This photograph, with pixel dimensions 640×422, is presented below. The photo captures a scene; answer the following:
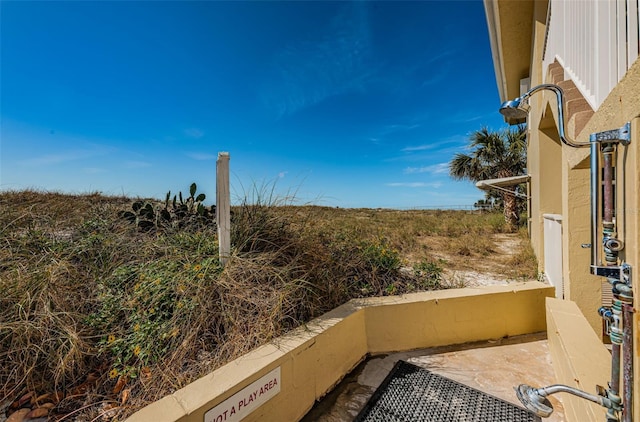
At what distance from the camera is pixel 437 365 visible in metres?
2.58

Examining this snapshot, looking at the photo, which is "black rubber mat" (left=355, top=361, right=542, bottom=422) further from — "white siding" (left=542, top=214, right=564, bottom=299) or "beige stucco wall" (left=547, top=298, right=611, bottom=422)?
"white siding" (left=542, top=214, right=564, bottom=299)

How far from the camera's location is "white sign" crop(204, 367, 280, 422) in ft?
5.08

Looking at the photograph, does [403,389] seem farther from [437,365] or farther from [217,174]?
[217,174]

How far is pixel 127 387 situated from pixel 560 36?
4426 mm

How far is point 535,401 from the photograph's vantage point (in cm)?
131

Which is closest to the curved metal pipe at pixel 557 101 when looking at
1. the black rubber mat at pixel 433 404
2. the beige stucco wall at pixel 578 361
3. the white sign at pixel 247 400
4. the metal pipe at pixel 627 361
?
the metal pipe at pixel 627 361

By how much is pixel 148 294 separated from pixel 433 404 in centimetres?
232

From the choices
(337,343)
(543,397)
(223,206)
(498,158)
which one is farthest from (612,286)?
(498,158)

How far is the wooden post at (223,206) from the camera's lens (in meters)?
2.60

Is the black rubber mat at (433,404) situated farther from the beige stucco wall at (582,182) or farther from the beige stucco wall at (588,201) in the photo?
the beige stucco wall at (588,201)

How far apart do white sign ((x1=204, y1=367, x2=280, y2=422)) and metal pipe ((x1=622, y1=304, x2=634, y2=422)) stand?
5.46 ft

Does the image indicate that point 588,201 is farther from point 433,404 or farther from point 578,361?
point 433,404

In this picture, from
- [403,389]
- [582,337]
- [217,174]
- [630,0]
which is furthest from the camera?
[217,174]

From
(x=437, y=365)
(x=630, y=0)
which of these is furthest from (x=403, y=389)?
(x=630, y=0)
